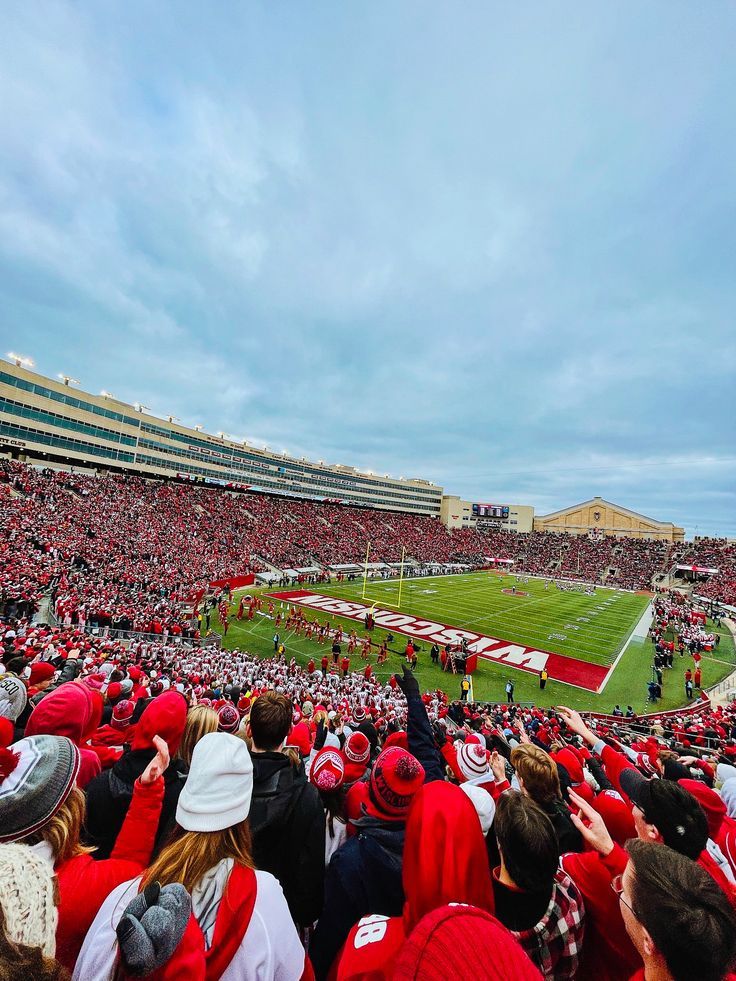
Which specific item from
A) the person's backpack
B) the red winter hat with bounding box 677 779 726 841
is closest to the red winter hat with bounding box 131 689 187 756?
the person's backpack

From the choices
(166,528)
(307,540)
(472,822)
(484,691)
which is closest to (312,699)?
(484,691)

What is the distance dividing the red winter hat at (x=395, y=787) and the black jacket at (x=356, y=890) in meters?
0.15

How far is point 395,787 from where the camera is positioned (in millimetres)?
2420

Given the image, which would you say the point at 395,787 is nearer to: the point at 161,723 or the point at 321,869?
the point at 321,869

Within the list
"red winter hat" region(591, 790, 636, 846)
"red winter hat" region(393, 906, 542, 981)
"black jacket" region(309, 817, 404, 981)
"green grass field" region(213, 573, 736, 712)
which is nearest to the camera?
"red winter hat" region(393, 906, 542, 981)

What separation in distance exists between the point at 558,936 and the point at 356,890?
101 centimetres

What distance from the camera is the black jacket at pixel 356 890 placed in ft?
6.94

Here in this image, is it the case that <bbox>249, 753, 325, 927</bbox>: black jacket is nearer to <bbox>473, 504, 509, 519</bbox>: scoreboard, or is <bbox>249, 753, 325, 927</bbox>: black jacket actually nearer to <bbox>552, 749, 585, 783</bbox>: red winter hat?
<bbox>552, 749, 585, 783</bbox>: red winter hat

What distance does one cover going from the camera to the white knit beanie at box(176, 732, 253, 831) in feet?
5.67

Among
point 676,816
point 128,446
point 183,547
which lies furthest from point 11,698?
point 128,446

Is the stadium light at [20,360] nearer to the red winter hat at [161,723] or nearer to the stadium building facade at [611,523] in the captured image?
the red winter hat at [161,723]

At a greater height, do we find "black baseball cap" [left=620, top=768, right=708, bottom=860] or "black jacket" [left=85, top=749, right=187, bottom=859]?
"black baseball cap" [left=620, top=768, right=708, bottom=860]

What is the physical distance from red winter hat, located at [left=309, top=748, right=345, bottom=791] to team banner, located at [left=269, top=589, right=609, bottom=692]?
18930 mm

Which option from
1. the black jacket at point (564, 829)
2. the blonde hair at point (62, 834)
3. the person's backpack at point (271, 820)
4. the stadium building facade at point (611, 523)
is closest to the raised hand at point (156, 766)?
the blonde hair at point (62, 834)
